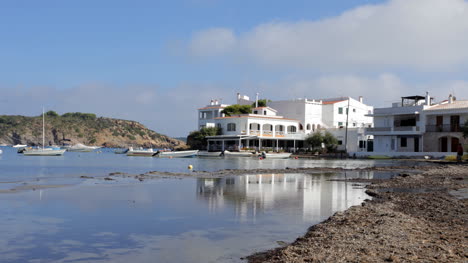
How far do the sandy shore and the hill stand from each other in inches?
5008

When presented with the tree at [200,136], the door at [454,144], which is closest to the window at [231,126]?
the tree at [200,136]

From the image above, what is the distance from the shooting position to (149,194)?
731 inches

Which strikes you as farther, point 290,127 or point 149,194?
A: point 290,127

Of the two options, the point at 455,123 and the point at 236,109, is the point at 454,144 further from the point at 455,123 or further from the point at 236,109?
the point at 236,109

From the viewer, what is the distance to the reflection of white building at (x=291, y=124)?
75.4 meters

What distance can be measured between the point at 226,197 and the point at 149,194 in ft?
10.5

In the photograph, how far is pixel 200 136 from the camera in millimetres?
82688

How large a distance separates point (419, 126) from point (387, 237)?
53367mm

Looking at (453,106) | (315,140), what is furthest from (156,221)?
(315,140)

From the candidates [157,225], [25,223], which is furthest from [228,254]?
[25,223]

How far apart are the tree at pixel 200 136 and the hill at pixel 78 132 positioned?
Answer: 2034 inches

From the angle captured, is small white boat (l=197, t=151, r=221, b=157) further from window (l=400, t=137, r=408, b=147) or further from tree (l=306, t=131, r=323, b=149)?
window (l=400, t=137, r=408, b=147)

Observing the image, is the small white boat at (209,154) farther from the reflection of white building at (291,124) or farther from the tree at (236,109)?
the tree at (236,109)

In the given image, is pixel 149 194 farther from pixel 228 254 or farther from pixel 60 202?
pixel 228 254
